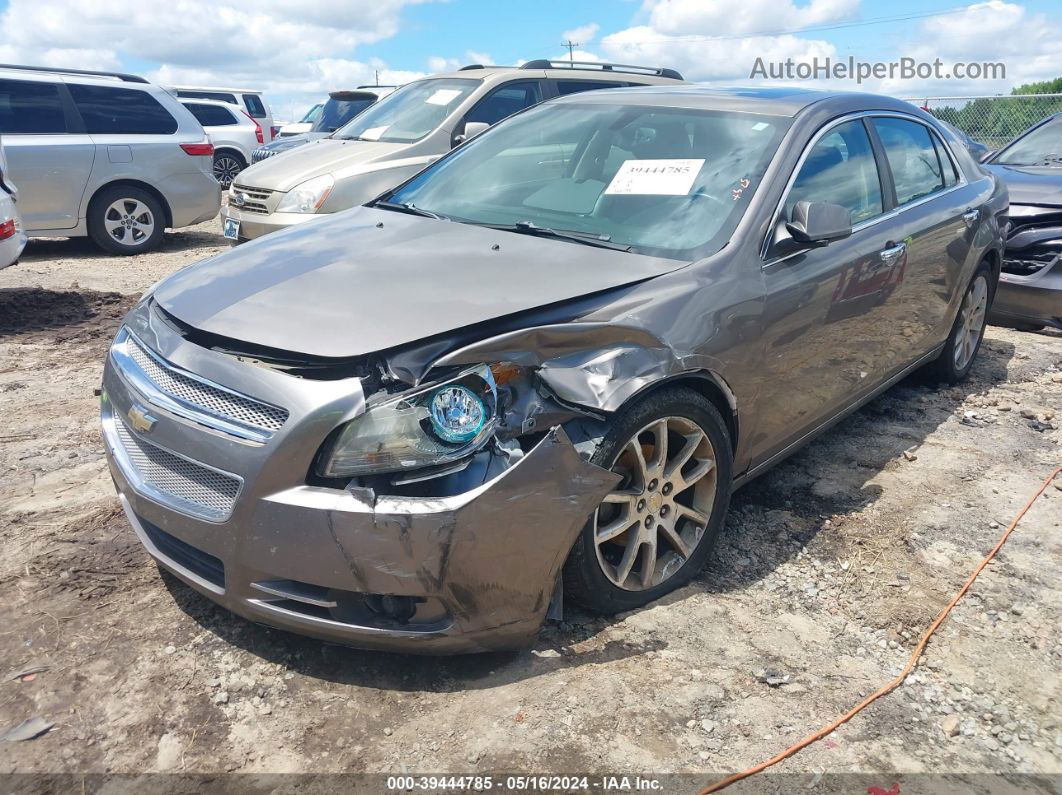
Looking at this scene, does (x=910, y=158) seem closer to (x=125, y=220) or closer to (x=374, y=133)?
(x=374, y=133)

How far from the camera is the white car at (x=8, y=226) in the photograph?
6609 millimetres

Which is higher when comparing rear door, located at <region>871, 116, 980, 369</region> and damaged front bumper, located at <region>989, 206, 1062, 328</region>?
rear door, located at <region>871, 116, 980, 369</region>

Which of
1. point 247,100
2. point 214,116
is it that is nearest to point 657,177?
point 214,116

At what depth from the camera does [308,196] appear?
7.25 metres

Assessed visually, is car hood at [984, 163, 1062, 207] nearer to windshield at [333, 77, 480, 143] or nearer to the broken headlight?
windshield at [333, 77, 480, 143]

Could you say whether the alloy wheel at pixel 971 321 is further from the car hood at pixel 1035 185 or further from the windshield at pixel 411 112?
the windshield at pixel 411 112

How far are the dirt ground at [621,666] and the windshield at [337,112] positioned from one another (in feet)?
38.6

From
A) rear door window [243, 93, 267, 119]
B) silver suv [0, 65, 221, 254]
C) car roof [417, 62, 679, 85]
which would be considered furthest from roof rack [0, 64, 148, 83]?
rear door window [243, 93, 267, 119]

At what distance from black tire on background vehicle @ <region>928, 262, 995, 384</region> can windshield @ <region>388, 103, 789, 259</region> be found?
2.43 m

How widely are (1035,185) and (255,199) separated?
664cm

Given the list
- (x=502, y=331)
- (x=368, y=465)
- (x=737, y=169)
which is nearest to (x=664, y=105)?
(x=737, y=169)

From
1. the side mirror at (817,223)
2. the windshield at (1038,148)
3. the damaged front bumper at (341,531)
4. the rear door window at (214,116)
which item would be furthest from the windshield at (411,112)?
the rear door window at (214,116)

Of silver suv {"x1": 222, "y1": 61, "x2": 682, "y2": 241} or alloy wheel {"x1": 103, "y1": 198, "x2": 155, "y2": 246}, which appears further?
alloy wheel {"x1": 103, "y1": 198, "x2": 155, "y2": 246}

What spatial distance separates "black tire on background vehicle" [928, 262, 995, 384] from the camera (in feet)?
17.3
